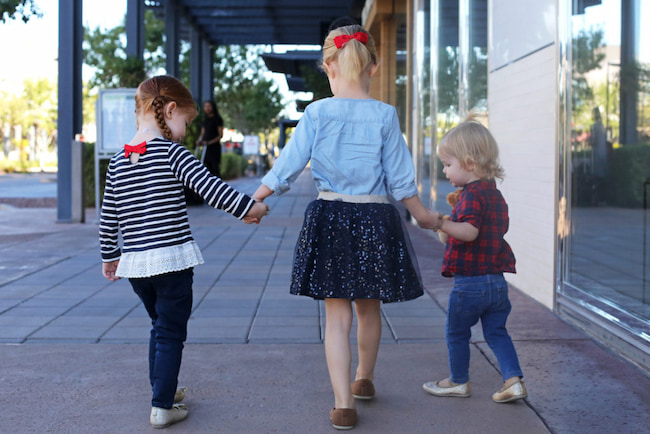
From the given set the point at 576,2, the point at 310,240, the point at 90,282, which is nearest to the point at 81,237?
the point at 90,282

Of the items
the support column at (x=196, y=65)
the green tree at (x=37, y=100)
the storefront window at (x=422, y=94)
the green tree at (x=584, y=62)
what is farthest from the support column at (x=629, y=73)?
the green tree at (x=37, y=100)

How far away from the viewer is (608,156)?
5414 mm

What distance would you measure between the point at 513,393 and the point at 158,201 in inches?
66.4

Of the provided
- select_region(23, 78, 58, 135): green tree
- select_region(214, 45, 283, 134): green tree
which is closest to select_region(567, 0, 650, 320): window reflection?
select_region(214, 45, 283, 134): green tree

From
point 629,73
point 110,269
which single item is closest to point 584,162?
point 629,73

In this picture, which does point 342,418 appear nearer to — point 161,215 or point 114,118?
point 161,215

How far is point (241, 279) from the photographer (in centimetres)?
709

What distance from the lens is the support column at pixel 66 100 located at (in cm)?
1224

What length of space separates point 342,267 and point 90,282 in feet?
13.2

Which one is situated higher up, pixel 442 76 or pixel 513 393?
pixel 442 76

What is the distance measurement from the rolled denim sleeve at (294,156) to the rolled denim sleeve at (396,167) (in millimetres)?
307

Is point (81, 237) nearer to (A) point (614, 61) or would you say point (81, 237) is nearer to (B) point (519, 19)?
(B) point (519, 19)

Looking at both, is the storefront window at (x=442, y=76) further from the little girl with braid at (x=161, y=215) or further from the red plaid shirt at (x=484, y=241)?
the little girl with braid at (x=161, y=215)

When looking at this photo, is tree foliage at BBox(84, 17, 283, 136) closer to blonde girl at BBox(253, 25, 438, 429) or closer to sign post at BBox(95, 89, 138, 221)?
sign post at BBox(95, 89, 138, 221)
